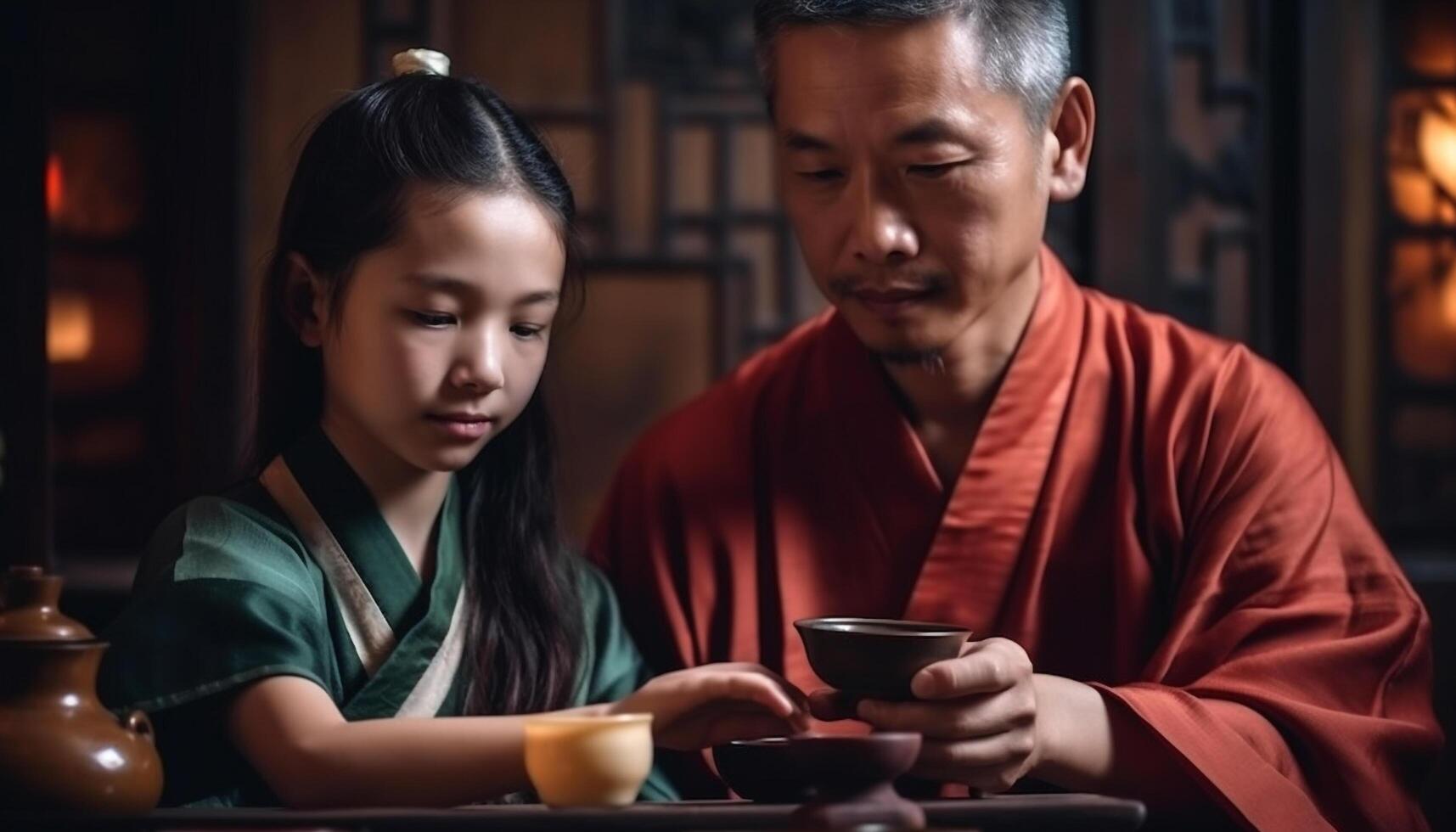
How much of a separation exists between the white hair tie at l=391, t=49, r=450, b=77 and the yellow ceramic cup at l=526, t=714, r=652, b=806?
3.18 feet

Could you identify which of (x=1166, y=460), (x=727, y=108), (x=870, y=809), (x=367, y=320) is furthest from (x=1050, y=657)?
(x=727, y=108)

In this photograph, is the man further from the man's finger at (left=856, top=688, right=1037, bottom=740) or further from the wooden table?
the wooden table

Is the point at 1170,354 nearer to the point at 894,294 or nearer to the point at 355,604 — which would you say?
the point at 894,294

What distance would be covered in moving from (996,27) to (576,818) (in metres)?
1.28

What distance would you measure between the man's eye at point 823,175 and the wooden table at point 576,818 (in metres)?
0.94

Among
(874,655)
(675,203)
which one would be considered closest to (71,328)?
(675,203)

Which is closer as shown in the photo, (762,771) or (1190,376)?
(762,771)

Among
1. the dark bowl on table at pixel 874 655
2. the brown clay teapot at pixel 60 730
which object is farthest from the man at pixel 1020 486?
the brown clay teapot at pixel 60 730

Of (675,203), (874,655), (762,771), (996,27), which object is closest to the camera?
(874,655)

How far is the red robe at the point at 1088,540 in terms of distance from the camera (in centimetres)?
230

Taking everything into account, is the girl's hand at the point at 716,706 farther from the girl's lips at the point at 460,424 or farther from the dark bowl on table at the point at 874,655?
the girl's lips at the point at 460,424

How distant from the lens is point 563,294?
229cm

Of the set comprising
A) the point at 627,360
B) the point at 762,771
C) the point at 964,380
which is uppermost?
the point at 964,380

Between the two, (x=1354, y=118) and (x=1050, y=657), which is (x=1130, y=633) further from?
(x=1354, y=118)
